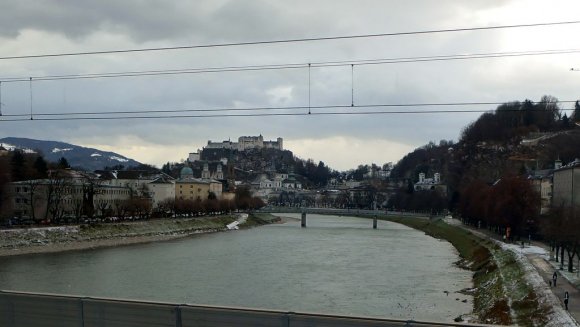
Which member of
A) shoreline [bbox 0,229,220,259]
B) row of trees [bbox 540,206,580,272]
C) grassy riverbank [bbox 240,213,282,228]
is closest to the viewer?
row of trees [bbox 540,206,580,272]

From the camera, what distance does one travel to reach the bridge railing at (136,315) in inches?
243

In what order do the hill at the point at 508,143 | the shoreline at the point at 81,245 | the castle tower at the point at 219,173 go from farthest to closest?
the castle tower at the point at 219,173 < the hill at the point at 508,143 < the shoreline at the point at 81,245

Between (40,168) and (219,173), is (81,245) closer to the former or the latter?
(40,168)

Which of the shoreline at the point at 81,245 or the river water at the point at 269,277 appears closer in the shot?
the river water at the point at 269,277

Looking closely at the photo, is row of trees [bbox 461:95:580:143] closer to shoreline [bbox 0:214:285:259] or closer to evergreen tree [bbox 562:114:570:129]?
evergreen tree [bbox 562:114:570:129]

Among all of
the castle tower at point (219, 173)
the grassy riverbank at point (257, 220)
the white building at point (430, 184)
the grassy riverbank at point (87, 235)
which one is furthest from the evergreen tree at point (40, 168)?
the castle tower at point (219, 173)

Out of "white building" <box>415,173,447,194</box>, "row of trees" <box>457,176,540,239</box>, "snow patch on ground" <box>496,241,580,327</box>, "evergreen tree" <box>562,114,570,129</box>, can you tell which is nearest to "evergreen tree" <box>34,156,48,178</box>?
"row of trees" <box>457,176,540,239</box>

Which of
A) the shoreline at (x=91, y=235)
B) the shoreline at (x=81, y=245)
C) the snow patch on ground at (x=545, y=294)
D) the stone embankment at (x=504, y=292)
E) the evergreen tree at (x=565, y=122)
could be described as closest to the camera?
the snow patch on ground at (x=545, y=294)

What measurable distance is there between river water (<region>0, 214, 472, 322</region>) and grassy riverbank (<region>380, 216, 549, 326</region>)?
80 centimetres

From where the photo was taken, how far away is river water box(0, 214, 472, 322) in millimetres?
21656

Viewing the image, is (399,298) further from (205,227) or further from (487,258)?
(205,227)

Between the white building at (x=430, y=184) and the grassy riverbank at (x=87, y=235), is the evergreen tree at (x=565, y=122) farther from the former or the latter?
the grassy riverbank at (x=87, y=235)

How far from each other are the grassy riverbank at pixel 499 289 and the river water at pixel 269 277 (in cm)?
80

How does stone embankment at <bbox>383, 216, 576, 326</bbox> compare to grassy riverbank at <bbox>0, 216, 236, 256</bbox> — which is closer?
stone embankment at <bbox>383, 216, 576, 326</bbox>
